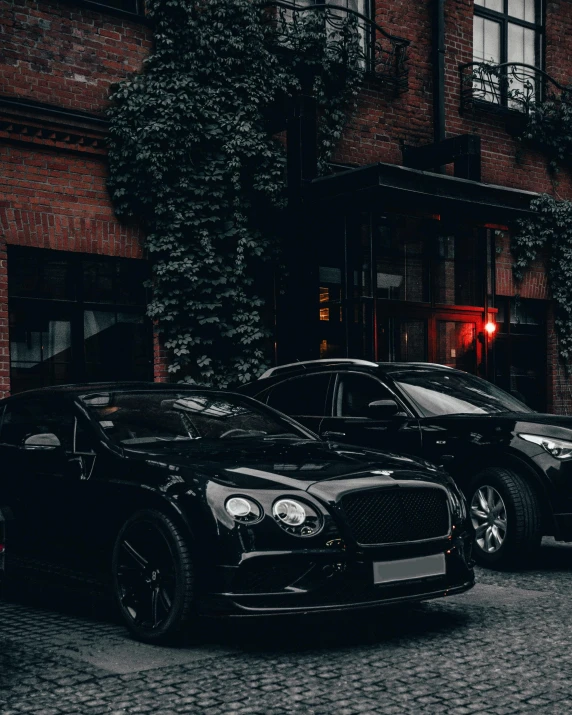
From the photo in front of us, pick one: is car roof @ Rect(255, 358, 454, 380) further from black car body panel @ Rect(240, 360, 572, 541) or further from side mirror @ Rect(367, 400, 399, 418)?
side mirror @ Rect(367, 400, 399, 418)

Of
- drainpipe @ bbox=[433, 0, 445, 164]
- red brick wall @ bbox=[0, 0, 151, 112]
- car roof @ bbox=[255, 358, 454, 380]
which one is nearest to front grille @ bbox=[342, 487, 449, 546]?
car roof @ bbox=[255, 358, 454, 380]

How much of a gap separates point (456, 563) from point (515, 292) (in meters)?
11.6

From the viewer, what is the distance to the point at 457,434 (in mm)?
8352

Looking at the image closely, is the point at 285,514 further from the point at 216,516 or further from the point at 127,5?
the point at 127,5

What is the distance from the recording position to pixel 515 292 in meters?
16.8

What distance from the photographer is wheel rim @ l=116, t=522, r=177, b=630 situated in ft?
17.6

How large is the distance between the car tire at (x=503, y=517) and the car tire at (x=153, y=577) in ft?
11.0

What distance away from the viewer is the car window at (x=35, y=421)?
6500 millimetres

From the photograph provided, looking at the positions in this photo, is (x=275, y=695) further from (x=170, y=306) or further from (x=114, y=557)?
(x=170, y=306)

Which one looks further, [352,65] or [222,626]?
[352,65]

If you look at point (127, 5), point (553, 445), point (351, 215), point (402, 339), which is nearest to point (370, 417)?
point (553, 445)

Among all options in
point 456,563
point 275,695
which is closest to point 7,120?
point 456,563

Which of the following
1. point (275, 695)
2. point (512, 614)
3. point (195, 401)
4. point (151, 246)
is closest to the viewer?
point (275, 695)

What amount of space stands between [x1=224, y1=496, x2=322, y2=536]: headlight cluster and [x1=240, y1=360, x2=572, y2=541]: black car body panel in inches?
99.5
